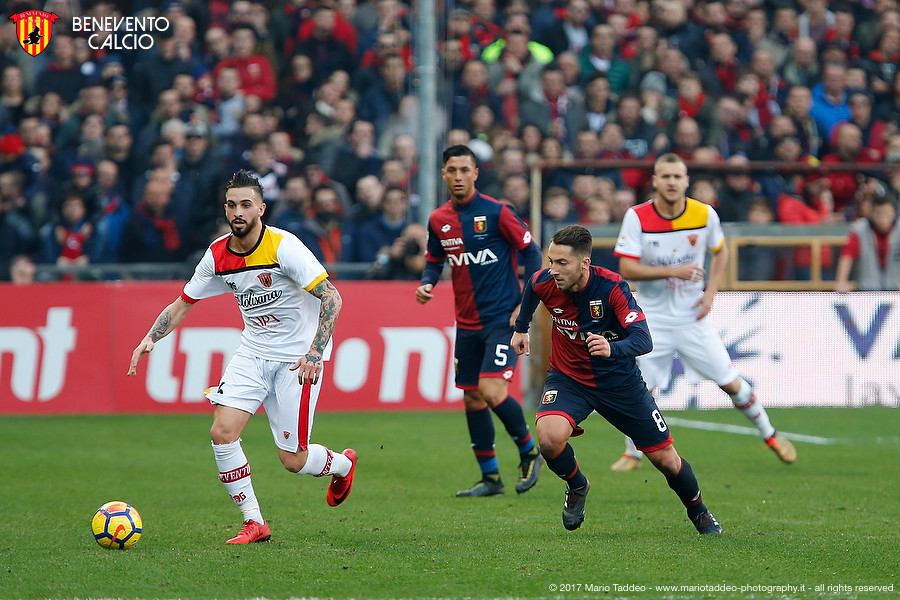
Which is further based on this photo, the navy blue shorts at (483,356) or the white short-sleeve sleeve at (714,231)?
the white short-sleeve sleeve at (714,231)

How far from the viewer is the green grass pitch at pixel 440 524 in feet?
18.0

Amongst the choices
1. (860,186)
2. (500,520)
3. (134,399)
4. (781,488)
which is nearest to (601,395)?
(500,520)

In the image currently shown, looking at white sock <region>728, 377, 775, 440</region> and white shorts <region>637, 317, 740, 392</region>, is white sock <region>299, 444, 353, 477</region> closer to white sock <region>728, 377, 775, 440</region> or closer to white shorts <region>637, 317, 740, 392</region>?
white shorts <region>637, 317, 740, 392</region>

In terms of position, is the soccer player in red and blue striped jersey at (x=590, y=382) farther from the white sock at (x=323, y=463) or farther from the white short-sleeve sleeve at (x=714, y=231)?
the white short-sleeve sleeve at (x=714, y=231)

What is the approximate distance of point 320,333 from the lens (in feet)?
21.6

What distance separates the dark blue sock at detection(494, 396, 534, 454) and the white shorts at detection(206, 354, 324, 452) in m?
1.89

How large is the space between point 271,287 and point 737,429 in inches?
272

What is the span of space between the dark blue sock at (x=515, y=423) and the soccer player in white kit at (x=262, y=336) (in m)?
1.70

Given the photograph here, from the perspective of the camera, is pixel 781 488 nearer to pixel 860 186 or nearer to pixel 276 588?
pixel 276 588

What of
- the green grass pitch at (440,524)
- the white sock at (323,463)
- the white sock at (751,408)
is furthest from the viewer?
the white sock at (751,408)

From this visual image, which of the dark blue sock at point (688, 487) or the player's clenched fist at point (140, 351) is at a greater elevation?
the player's clenched fist at point (140, 351)

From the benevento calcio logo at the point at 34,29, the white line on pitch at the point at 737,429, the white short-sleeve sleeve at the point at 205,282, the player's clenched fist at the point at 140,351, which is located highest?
the benevento calcio logo at the point at 34,29

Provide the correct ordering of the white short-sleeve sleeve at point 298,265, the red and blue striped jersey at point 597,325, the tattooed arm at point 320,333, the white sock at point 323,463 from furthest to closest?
1. the white sock at point 323,463
2. the white short-sleeve sleeve at point 298,265
3. the tattooed arm at point 320,333
4. the red and blue striped jersey at point 597,325

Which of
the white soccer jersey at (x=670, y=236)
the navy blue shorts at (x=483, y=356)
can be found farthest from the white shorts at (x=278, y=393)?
the white soccer jersey at (x=670, y=236)
